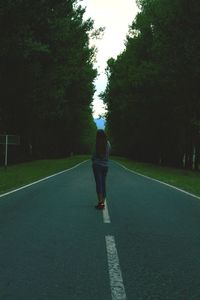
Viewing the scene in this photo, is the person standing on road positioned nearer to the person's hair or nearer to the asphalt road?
the person's hair

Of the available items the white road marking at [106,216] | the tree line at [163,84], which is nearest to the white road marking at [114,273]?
the white road marking at [106,216]

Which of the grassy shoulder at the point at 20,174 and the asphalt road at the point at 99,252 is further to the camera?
the grassy shoulder at the point at 20,174

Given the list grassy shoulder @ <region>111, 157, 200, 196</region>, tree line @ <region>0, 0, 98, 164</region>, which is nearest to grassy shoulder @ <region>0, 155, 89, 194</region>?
tree line @ <region>0, 0, 98, 164</region>

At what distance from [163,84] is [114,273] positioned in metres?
33.5

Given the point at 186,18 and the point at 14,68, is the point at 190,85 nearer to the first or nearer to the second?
the point at 186,18

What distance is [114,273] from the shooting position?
17.1 ft

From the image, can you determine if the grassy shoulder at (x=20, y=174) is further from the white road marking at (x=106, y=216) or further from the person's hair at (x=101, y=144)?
the white road marking at (x=106, y=216)

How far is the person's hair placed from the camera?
11.2 m

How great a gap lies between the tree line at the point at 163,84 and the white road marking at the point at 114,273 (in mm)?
21537

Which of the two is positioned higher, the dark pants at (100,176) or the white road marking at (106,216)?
the dark pants at (100,176)

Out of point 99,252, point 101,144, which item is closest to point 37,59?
point 101,144

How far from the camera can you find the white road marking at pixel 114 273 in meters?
4.47

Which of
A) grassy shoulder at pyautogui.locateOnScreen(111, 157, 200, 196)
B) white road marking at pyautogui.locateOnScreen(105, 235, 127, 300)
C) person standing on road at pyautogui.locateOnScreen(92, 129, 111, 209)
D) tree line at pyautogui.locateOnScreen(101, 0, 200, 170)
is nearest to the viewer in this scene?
white road marking at pyautogui.locateOnScreen(105, 235, 127, 300)

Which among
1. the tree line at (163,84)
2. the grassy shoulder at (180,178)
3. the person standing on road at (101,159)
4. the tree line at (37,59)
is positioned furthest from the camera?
the tree line at (163,84)
